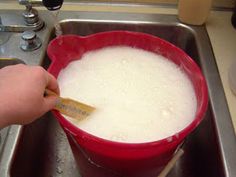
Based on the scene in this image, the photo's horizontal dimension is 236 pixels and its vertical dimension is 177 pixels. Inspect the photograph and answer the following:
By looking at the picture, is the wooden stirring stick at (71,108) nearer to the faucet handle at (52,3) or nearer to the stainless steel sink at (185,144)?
the stainless steel sink at (185,144)

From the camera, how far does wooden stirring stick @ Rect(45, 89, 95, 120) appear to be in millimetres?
509

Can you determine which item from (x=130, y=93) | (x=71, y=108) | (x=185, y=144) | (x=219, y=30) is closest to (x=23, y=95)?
(x=71, y=108)

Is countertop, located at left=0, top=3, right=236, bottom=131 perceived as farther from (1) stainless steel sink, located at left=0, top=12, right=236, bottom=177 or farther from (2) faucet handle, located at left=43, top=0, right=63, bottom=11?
(2) faucet handle, located at left=43, top=0, right=63, bottom=11

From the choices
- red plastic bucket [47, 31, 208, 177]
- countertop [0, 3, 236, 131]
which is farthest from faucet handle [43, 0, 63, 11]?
countertop [0, 3, 236, 131]

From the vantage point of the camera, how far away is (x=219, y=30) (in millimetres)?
826

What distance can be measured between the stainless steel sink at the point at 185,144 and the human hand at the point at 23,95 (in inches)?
4.9

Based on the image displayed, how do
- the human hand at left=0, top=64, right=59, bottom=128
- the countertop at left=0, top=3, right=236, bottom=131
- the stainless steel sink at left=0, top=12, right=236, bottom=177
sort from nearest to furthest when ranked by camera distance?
the human hand at left=0, top=64, right=59, bottom=128
the stainless steel sink at left=0, top=12, right=236, bottom=177
the countertop at left=0, top=3, right=236, bottom=131

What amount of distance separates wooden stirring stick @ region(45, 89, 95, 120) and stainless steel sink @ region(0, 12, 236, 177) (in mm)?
97

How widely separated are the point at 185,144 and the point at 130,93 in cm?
23

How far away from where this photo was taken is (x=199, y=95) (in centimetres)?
55

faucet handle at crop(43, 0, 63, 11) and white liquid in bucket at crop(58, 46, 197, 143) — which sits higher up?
faucet handle at crop(43, 0, 63, 11)

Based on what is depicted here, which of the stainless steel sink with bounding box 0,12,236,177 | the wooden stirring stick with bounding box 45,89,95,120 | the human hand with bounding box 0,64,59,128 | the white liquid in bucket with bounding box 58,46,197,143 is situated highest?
the human hand with bounding box 0,64,59,128

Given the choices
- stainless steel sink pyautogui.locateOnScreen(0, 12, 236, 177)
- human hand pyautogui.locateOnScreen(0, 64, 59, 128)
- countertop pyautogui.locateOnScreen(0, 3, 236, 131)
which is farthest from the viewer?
countertop pyautogui.locateOnScreen(0, 3, 236, 131)

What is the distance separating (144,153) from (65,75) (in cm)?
24
